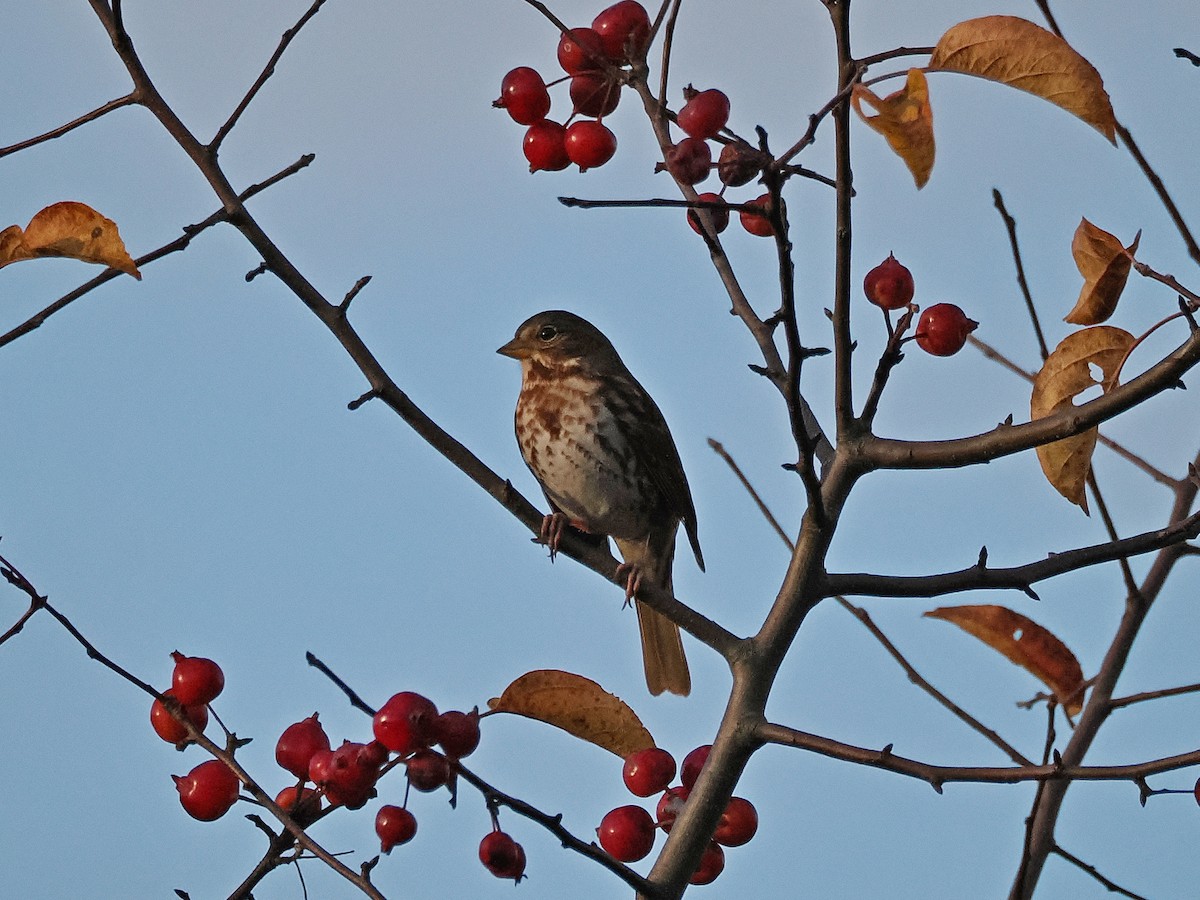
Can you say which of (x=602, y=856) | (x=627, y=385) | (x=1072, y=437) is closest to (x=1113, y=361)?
(x=1072, y=437)

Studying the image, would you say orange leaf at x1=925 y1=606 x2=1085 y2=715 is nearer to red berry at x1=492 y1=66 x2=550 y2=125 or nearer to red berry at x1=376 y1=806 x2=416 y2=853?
red berry at x1=376 y1=806 x2=416 y2=853

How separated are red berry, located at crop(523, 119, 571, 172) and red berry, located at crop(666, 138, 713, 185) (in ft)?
1.52

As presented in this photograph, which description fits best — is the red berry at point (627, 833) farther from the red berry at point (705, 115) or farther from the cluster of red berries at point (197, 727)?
the red berry at point (705, 115)

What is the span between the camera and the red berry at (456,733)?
2590 millimetres

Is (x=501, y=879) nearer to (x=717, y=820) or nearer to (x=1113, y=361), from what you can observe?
(x=717, y=820)

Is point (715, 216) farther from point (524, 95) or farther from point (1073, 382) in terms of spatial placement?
point (1073, 382)

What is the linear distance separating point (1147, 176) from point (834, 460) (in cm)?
127

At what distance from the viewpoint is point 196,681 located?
2.82 m

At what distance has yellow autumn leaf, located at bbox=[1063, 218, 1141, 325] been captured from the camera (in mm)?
2861

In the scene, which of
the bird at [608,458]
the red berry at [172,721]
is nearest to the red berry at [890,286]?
the red berry at [172,721]

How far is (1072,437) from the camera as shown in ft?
9.46

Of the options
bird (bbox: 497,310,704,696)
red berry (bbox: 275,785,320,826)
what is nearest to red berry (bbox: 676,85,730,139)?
red berry (bbox: 275,785,320,826)

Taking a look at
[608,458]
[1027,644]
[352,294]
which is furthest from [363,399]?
[608,458]

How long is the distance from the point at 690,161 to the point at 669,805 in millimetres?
1374
